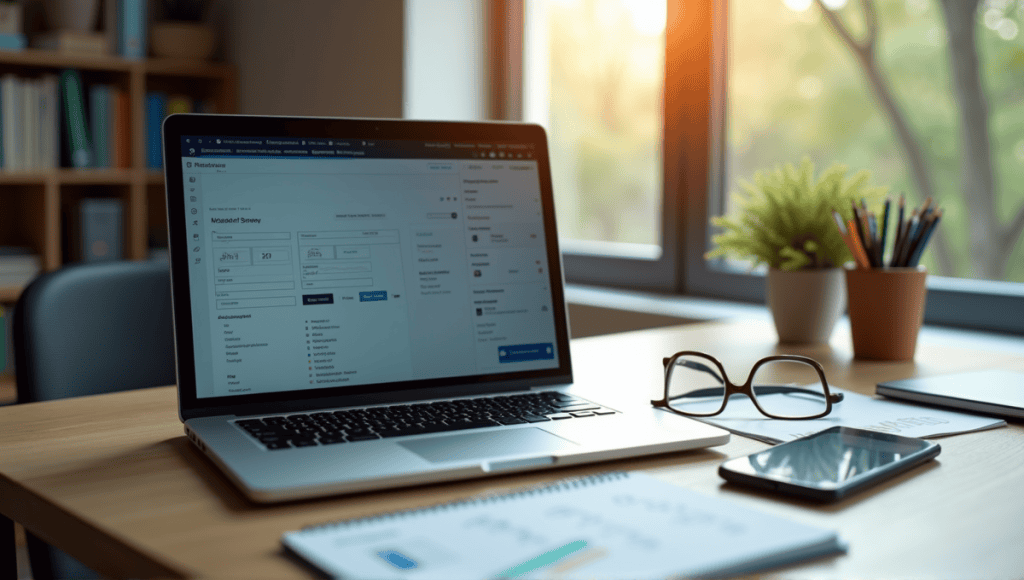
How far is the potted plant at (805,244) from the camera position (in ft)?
4.35

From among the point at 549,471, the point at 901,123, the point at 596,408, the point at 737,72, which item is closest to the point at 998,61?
the point at 901,123

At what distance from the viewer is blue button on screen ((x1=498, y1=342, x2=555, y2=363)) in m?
0.92

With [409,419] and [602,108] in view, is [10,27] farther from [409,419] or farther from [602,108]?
[409,419]

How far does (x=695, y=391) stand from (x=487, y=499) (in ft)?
1.47

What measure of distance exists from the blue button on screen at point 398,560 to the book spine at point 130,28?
260cm

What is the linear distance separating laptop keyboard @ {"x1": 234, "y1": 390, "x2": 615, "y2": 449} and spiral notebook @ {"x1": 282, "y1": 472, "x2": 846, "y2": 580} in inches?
7.0

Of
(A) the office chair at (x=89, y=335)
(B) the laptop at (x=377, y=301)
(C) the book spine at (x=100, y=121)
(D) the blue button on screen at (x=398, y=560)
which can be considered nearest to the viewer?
(D) the blue button on screen at (x=398, y=560)

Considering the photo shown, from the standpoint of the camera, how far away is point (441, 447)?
72cm

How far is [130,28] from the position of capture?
2732 millimetres

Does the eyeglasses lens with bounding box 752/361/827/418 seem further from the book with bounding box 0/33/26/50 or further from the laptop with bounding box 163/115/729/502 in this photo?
the book with bounding box 0/33/26/50

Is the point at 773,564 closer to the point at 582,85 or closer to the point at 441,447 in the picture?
the point at 441,447

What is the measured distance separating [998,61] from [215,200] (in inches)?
56.1

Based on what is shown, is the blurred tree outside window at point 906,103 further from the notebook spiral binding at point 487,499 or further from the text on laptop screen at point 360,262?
the notebook spiral binding at point 487,499

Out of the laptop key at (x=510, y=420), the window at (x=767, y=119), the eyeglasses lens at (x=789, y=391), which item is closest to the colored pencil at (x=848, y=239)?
the eyeglasses lens at (x=789, y=391)
